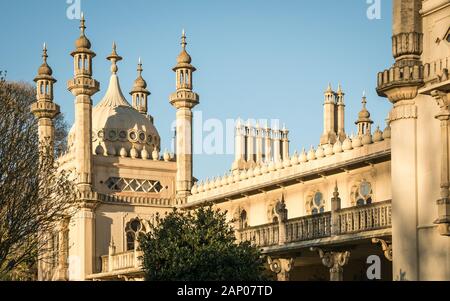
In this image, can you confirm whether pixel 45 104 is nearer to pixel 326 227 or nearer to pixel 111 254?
pixel 111 254

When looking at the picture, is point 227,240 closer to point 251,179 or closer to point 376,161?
point 376,161

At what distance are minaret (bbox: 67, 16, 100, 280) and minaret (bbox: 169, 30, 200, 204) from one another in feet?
13.2

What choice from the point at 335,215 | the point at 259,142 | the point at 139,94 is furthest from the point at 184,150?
the point at 259,142

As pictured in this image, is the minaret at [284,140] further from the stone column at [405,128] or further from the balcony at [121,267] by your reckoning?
the stone column at [405,128]

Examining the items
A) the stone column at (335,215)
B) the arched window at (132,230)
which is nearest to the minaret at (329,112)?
the arched window at (132,230)

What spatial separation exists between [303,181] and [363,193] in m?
3.94

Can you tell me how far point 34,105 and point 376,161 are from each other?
75.8 ft

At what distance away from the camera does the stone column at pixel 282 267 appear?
39750 mm

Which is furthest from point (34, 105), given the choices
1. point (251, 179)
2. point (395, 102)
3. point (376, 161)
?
point (395, 102)

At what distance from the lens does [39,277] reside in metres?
54.7

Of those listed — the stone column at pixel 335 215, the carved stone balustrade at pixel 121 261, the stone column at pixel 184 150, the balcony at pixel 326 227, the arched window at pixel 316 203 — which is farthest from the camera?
the stone column at pixel 184 150

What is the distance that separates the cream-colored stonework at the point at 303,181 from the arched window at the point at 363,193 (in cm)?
7

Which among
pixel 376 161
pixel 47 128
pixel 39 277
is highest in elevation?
pixel 47 128

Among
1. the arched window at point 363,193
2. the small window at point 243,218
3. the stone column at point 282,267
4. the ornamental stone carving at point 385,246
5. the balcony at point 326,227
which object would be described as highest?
the arched window at point 363,193
